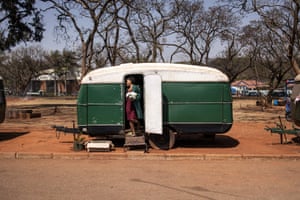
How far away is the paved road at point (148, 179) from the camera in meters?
6.41

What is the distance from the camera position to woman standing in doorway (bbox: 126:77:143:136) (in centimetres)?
1069

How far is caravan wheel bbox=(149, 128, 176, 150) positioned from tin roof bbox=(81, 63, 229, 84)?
5.00 feet

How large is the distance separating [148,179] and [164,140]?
136 inches

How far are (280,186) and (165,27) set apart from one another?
105 ft

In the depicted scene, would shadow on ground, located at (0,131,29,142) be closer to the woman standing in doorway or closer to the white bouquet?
the woman standing in doorway

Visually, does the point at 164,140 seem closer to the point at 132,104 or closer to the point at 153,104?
the point at 153,104

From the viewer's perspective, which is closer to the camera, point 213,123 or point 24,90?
point 213,123

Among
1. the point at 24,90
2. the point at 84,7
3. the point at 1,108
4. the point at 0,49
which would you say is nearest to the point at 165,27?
the point at 84,7

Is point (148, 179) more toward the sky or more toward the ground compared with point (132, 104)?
more toward the ground

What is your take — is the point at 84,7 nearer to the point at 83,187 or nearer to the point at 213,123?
the point at 213,123

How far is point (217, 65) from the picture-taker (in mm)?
54156

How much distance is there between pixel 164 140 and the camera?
35.8ft

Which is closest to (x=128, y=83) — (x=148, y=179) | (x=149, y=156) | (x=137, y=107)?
(x=137, y=107)

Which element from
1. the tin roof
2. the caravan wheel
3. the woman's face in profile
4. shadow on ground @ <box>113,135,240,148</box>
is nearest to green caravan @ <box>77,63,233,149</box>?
the tin roof
